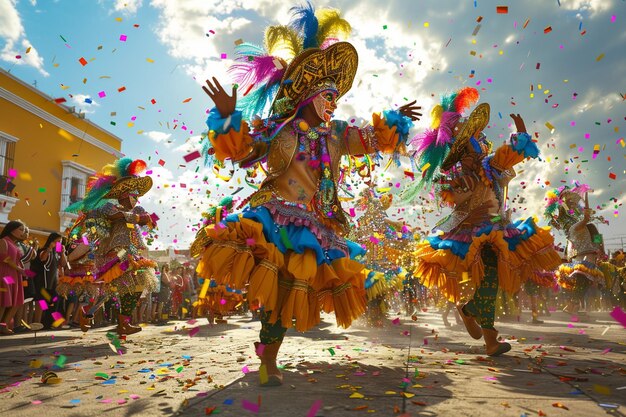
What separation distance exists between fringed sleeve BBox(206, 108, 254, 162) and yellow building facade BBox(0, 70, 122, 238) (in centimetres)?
1378

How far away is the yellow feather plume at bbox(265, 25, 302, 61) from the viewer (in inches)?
150

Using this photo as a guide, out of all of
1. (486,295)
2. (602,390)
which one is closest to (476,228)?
(486,295)

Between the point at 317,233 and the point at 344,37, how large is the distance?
1.90 m

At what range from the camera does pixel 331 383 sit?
267 cm

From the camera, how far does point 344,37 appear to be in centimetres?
389

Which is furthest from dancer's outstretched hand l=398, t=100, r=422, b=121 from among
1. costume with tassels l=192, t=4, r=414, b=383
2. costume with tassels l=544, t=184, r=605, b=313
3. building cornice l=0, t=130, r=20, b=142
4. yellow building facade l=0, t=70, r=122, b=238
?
building cornice l=0, t=130, r=20, b=142

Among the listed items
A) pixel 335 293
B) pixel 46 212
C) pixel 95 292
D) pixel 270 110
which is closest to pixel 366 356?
pixel 335 293

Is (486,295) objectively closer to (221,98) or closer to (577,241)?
(221,98)

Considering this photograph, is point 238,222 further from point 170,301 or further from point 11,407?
point 170,301

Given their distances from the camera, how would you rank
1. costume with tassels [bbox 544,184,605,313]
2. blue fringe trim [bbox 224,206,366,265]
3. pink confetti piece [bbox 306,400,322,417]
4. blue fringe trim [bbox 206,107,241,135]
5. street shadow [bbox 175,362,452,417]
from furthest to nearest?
costume with tassels [bbox 544,184,605,313]
blue fringe trim [bbox 206,107,241,135]
blue fringe trim [bbox 224,206,366,265]
street shadow [bbox 175,362,452,417]
pink confetti piece [bbox 306,400,322,417]

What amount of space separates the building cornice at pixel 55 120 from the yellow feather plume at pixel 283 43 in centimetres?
1606

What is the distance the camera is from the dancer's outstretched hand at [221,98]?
304 cm

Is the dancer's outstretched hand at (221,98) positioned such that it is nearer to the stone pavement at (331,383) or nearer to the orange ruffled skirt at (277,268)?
the orange ruffled skirt at (277,268)

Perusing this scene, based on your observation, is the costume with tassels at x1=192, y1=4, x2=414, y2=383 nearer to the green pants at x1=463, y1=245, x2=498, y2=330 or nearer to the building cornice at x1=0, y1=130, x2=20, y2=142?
the green pants at x1=463, y1=245, x2=498, y2=330
